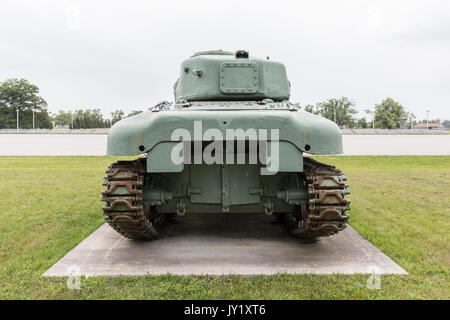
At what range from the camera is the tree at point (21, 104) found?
2995 inches

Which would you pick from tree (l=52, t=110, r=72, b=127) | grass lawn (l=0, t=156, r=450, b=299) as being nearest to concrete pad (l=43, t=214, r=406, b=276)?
grass lawn (l=0, t=156, r=450, b=299)

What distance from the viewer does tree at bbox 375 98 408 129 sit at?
84.3m

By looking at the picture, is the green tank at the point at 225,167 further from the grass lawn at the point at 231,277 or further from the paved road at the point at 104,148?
the paved road at the point at 104,148

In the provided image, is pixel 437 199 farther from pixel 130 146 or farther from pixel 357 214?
pixel 130 146

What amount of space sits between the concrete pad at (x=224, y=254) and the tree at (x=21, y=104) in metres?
80.3

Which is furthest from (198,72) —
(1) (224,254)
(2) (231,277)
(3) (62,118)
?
(3) (62,118)

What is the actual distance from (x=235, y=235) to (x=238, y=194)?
1160 mm

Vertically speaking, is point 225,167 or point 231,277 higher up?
point 225,167

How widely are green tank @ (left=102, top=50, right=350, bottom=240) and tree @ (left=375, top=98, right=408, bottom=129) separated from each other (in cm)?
8643

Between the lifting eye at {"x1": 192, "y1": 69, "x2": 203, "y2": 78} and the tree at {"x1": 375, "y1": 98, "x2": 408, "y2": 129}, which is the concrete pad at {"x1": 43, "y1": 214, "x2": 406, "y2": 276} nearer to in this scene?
the lifting eye at {"x1": 192, "y1": 69, "x2": 203, "y2": 78}

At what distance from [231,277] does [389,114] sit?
8867 centimetres

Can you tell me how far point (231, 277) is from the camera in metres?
4.06

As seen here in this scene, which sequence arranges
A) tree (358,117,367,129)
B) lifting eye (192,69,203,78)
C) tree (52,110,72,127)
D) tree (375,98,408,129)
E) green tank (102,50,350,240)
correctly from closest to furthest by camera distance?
1. green tank (102,50,350,240)
2. lifting eye (192,69,203,78)
3. tree (375,98,408,129)
4. tree (358,117,367,129)
5. tree (52,110,72,127)

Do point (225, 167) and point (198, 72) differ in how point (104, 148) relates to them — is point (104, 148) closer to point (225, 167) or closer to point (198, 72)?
point (198, 72)
